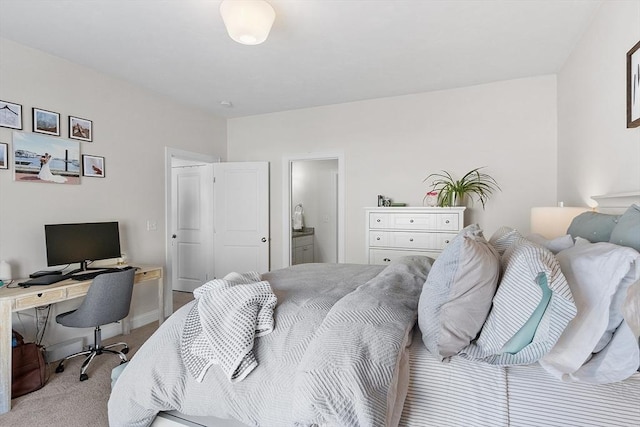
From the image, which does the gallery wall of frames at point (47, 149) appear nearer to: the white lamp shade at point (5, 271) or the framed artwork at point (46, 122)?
the framed artwork at point (46, 122)

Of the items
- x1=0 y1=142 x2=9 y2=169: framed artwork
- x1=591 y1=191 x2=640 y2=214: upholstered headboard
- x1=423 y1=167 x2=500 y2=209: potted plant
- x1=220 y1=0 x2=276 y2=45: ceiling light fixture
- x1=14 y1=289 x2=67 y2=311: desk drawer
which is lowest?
x1=14 y1=289 x2=67 y2=311: desk drawer

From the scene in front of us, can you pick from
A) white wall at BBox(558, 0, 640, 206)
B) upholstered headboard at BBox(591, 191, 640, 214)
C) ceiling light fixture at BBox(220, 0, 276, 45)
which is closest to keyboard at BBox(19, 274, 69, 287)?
ceiling light fixture at BBox(220, 0, 276, 45)

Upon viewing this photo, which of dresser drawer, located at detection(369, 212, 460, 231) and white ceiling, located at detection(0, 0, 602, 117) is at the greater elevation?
white ceiling, located at detection(0, 0, 602, 117)

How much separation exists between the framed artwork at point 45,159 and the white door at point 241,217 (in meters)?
1.91

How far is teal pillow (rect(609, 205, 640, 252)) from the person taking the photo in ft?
4.05

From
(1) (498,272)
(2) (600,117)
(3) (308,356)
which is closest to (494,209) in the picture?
(2) (600,117)

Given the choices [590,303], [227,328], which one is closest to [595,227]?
[590,303]

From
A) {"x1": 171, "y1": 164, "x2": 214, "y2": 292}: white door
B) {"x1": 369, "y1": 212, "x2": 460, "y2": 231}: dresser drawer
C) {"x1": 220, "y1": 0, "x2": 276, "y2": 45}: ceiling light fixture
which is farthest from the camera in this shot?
{"x1": 171, "y1": 164, "x2": 214, "y2": 292}: white door

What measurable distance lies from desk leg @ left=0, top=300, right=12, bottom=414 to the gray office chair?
0.38 m

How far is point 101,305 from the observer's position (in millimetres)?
2582

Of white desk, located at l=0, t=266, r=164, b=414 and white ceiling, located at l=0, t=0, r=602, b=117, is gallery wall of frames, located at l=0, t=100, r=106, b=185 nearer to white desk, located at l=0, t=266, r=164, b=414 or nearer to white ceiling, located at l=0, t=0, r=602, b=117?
white ceiling, located at l=0, t=0, r=602, b=117

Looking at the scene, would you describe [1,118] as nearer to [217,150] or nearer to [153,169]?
[153,169]

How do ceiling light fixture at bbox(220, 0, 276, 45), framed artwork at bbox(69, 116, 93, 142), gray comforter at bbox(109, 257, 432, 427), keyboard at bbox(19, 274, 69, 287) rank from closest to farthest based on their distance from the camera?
gray comforter at bbox(109, 257, 432, 427) → ceiling light fixture at bbox(220, 0, 276, 45) → keyboard at bbox(19, 274, 69, 287) → framed artwork at bbox(69, 116, 93, 142)

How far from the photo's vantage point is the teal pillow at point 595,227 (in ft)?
5.19
